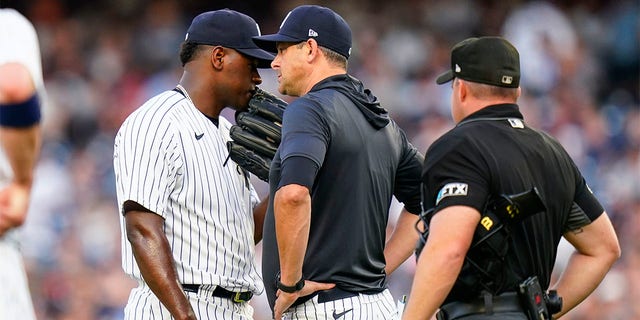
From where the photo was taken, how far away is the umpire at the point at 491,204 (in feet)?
14.1

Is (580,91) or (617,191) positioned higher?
(580,91)

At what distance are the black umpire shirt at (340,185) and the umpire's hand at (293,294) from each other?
4cm

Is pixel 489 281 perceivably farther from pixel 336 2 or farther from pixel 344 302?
pixel 336 2

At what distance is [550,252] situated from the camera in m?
4.62

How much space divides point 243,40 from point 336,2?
27.0 ft

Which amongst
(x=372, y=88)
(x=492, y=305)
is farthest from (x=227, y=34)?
(x=372, y=88)

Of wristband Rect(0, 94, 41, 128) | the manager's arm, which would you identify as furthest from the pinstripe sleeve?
wristband Rect(0, 94, 41, 128)

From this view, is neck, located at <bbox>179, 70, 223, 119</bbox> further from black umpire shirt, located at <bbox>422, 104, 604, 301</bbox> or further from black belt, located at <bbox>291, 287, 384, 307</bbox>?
black umpire shirt, located at <bbox>422, 104, 604, 301</bbox>

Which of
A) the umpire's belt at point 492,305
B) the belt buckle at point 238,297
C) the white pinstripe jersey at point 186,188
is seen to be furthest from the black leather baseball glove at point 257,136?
the umpire's belt at point 492,305

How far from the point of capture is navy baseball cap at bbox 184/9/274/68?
5066mm

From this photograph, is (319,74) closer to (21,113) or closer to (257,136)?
(257,136)

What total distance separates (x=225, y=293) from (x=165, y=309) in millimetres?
294

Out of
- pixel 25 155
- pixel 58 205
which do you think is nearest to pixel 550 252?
pixel 25 155

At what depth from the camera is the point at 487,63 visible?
456cm
